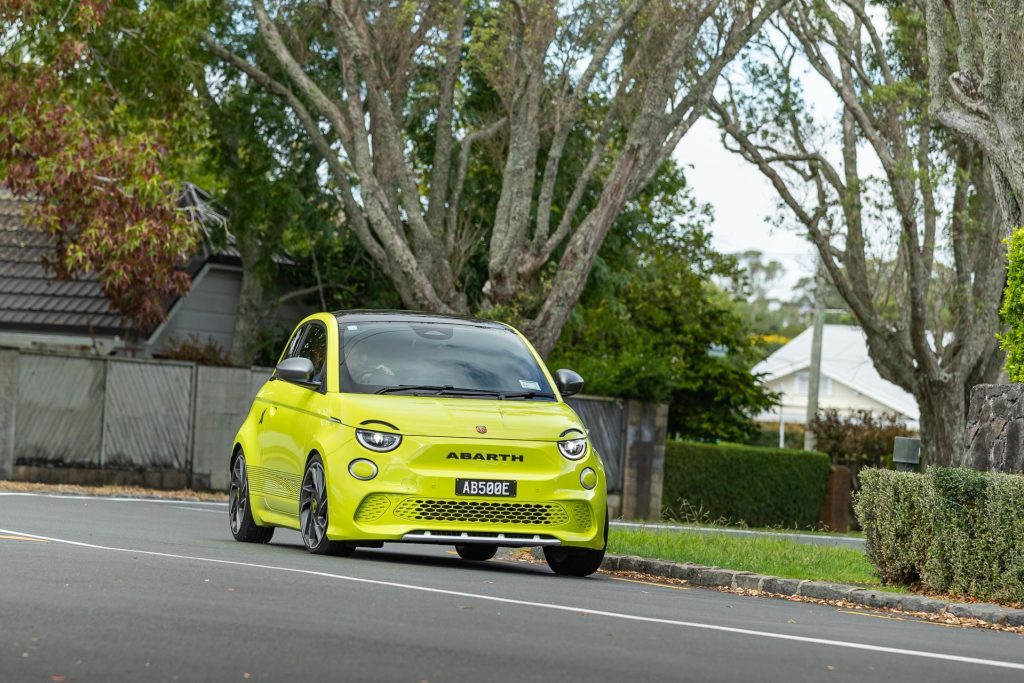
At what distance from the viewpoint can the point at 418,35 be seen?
2644 centimetres

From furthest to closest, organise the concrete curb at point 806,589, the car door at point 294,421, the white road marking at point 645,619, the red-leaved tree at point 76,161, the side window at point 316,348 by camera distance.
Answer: the red-leaved tree at point 76,161 → the side window at point 316,348 → the car door at point 294,421 → the concrete curb at point 806,589 → the white road marking at point 645,619

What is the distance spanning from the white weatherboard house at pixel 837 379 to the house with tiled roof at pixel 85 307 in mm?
37687

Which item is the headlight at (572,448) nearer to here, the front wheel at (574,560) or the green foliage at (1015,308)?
the front wheel at (574,560)

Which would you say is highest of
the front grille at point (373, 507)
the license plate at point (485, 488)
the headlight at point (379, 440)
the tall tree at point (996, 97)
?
the tall tree at point (996, 97)

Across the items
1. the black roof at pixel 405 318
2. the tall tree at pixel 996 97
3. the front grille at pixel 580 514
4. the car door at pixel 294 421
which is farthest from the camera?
the tall tree at pixel 996 97

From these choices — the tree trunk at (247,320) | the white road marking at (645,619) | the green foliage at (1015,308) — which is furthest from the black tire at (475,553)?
the tree trunk at (247,320)

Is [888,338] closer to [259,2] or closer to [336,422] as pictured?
[259,2]

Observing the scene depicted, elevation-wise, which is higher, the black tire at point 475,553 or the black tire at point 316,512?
the black tire at point 316,512

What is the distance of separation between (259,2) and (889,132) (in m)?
11.0

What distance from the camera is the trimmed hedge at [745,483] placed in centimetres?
3094

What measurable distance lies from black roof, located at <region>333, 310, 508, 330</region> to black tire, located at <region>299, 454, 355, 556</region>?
1.49 m

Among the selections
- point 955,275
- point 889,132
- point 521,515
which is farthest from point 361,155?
point 521,515

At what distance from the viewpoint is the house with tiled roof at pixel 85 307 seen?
32156mm

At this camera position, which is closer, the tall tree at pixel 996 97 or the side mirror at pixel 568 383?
the side mirror at pixel 568 383
